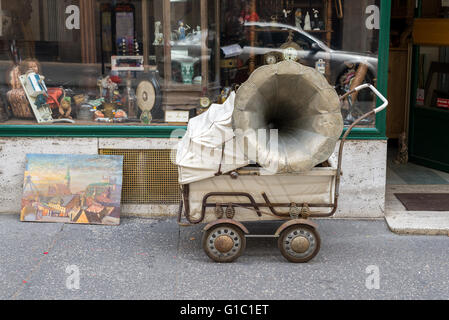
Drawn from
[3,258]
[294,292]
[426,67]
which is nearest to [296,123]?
[294,292]

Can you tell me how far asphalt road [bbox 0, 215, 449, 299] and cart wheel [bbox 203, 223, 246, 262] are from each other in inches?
3.8

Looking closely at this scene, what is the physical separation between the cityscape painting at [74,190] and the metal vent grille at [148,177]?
0.61ft

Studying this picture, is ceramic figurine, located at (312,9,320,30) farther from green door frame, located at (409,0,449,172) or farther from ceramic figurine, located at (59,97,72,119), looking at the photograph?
ceramic figurine, located at (59,97,72,119)

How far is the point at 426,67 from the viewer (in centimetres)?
928

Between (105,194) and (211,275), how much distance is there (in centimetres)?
198

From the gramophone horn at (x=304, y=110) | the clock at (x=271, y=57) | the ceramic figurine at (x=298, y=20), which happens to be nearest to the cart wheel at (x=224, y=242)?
the gramophone horn at (x=304, y=110)

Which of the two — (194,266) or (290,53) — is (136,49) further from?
(194,266)

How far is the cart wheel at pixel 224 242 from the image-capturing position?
6.04 m

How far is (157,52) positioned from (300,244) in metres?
3.03

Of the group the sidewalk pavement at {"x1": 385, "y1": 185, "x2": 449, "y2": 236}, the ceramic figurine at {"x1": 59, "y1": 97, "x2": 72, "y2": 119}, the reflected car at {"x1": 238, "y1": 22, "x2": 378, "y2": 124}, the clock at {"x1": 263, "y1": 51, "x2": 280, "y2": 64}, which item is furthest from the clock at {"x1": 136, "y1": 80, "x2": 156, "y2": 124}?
the sidewalk pavement at {"x1": 385, "y1": 185, "x2": 449, "y2": 236}

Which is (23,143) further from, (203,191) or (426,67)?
(426,67)

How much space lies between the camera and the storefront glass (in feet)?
24.6

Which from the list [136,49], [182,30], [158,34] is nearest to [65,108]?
[136,49]

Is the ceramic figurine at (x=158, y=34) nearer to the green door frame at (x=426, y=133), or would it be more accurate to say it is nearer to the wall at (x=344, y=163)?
the wall at (x=344, y=163)
